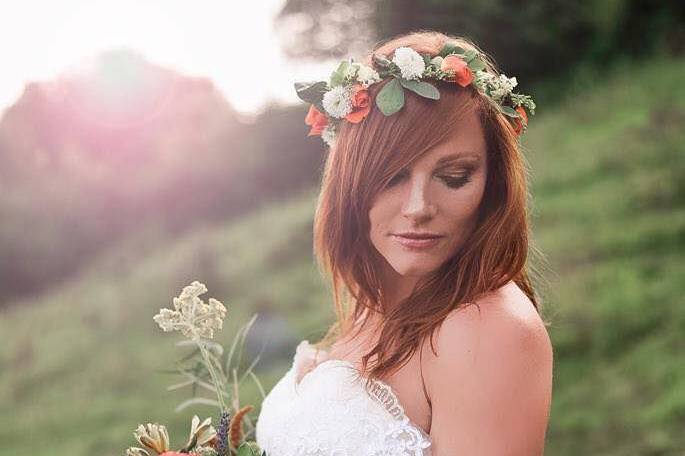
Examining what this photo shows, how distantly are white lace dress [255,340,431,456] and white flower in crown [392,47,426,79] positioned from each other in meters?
0.72

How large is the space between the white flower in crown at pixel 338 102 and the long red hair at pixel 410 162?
0.14 feet

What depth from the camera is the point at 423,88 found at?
7.35 feet

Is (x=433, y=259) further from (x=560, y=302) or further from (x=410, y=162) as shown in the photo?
(x=560, y=302)

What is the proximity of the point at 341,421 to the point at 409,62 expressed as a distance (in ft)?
2.85

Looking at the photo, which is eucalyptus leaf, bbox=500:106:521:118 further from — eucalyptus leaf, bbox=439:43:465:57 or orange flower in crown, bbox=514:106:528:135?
eucalyptus leaf, bbox=439:43:465:57

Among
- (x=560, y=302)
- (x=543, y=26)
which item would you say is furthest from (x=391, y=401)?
(x=543, y=26)

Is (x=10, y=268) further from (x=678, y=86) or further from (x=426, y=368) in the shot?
(x=426, y=368)

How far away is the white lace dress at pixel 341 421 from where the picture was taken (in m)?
2.19

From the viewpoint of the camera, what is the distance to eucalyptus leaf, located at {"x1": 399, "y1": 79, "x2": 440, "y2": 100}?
7.30 ft

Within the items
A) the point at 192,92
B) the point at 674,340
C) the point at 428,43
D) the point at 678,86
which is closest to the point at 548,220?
the point at 674,340

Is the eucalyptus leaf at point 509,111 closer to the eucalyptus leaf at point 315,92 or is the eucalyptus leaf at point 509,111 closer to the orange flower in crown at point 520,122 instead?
the orange flower in crown at point 520,122

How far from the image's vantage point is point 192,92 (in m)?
Answer: 24.9

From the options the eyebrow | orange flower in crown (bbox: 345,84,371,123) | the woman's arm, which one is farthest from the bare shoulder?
orange flower in crown (bbox: 345,84,371,123)

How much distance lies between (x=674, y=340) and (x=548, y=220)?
351cm
